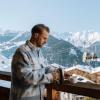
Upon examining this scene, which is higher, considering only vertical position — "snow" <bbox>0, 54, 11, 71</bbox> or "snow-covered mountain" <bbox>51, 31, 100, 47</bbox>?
"snow-covered mountain" <bbox>51, 31, 100, 47</bbox>

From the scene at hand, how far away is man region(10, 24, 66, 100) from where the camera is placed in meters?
1.95

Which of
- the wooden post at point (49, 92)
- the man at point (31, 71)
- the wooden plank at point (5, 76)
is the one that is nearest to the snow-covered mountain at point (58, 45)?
the wooden plank at point (5, 76)

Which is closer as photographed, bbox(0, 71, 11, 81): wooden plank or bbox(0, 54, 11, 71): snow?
bbox(0, 71, 11, 81): wooden plank

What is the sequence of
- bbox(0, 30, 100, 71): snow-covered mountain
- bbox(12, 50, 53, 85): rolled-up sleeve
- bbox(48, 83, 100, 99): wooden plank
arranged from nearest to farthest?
bbox(12, 50, 53, 85): rolled-up sleeve
bbox(48, 83, 100, 99): wooden plank
bbox(0, 30, 100, 71): snow-covered mountain

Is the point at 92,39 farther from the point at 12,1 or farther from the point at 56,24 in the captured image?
the point at 12,1

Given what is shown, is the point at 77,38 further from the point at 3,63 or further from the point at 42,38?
the point at 42,38

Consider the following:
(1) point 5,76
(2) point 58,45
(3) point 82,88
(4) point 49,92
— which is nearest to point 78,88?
(3) point 82,88

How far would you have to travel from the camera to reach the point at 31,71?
1.95m

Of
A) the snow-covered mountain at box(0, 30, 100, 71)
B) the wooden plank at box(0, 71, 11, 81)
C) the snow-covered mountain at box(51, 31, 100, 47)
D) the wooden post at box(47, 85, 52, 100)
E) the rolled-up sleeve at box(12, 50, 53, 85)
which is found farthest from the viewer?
the snow-covered mountain at box(51, 31, 100, 47)

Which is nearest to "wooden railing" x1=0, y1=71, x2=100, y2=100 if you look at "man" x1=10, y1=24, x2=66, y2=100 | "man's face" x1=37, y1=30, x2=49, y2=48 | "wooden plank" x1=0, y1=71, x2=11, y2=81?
"man" x1=10, y1=24, x2=66, y2=100

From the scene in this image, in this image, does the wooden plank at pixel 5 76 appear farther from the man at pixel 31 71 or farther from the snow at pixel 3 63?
the man at pixel 31 71

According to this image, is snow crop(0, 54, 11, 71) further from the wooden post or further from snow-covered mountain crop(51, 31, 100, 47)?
the wooden post

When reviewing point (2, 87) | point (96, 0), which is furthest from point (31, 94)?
point (96, 0)

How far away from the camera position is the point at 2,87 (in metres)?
3.36
